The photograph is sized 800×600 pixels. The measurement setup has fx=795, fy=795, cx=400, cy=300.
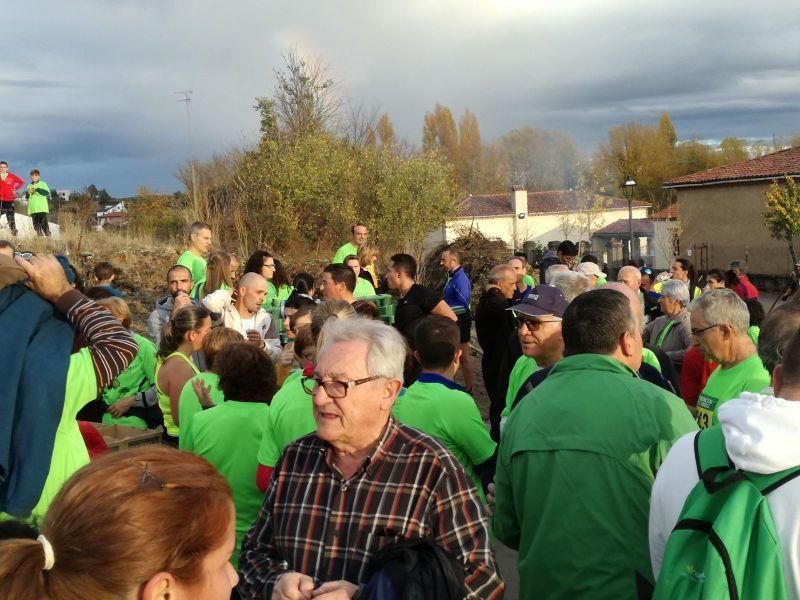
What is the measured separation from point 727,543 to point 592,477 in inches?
35.7

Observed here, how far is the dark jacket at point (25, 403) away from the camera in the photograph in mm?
2928

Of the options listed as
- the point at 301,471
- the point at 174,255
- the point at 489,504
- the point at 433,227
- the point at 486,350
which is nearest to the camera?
the point at 301,471

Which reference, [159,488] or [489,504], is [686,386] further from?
[159,488]

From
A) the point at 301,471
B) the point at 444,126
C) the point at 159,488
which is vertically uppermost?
the point at 444,126

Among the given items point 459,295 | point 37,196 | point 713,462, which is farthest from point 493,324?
point 37,196

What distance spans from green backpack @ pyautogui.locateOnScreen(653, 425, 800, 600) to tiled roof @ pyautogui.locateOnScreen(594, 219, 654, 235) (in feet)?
191

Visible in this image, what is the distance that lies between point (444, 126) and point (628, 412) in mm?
96031

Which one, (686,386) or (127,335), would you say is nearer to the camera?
(127,335)

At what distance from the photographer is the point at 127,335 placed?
3.31 metres

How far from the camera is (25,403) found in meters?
2.97

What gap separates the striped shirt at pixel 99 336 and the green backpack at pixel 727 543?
223 cm

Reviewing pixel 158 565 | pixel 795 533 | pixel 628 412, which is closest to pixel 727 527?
pixel 795 533

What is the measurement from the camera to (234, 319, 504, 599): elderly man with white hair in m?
2.57

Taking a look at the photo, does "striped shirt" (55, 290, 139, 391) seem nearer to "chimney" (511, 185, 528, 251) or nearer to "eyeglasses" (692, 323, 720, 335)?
"eyeglasses" (692, 323, 720, 335)
